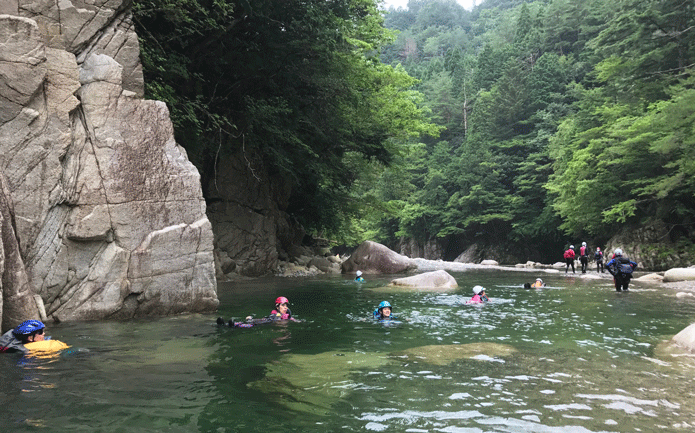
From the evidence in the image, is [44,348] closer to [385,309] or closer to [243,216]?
[385,309]

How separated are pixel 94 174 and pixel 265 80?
8.81 metres

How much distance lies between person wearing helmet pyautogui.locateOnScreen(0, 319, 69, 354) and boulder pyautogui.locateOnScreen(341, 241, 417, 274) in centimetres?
2114

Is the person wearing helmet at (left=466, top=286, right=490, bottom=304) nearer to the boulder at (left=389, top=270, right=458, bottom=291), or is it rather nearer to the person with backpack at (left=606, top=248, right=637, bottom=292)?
the boulder at (left=389, top=270, right=458, bottom=291)

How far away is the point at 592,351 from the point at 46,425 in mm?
7453

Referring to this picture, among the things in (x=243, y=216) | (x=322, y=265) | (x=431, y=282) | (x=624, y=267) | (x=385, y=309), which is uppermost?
(x=243, y=216)

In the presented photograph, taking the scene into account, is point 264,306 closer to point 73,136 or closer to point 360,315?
point 360,315

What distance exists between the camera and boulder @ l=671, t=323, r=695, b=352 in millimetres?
7840

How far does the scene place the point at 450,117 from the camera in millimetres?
65875

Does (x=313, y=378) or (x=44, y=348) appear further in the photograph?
(x=44, y=348)

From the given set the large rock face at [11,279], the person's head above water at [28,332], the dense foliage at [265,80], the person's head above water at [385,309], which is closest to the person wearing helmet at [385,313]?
the person's head above water at [385,309]

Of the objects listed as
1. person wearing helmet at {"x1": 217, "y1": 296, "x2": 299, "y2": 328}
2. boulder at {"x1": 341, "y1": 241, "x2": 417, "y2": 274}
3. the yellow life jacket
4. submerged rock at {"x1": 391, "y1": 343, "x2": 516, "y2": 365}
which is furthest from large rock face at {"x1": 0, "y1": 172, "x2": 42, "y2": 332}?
boulder at {"x1": 341, "y1": 241, "x2": 417, "y2": 274}

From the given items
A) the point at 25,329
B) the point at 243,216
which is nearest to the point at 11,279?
the point at 25,329

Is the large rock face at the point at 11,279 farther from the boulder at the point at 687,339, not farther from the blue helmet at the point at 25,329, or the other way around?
the boulder at the point at 687,339

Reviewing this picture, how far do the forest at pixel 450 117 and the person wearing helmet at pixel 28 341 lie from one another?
7.28m
